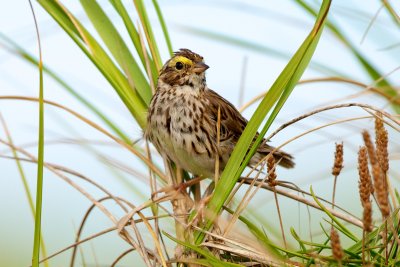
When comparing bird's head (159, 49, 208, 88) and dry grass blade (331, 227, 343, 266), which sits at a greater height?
bird's head (159, 49, 208, 88)

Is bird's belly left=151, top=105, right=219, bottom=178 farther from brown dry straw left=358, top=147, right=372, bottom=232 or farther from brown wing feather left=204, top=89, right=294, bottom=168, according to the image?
brown dry straw left=358, top=147, right=372, bottom=232

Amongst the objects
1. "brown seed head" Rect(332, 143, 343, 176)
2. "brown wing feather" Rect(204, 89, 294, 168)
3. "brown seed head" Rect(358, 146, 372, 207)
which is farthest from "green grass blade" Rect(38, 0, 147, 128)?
"brown seed head" Rect(358, 146, 372, 207)

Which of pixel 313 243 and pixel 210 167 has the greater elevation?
pixel 210 167

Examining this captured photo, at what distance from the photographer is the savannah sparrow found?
339 cm

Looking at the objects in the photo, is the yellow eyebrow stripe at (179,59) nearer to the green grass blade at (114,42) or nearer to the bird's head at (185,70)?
the bird's head at (185,70)

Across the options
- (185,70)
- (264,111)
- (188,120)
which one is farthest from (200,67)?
(264,111)

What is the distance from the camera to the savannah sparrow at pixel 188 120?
339cm

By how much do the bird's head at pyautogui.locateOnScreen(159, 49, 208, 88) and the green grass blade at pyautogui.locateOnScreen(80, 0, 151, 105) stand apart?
27 cm

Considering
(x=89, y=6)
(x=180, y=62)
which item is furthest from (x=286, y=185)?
(x=89, y=6)

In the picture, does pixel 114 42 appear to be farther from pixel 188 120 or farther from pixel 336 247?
pixel 336 247

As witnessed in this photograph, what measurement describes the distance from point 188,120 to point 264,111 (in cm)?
111

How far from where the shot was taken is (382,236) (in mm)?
2496

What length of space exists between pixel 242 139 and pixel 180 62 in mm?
1126

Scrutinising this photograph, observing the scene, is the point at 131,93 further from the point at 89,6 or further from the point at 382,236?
the point at 382,236
